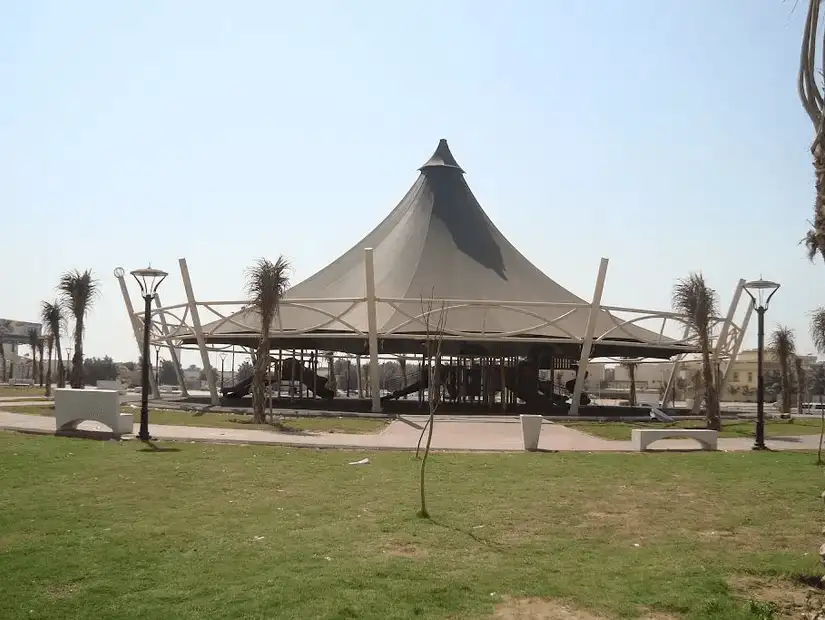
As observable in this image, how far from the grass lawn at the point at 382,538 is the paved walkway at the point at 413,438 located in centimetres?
361

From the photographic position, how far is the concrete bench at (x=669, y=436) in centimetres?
1683

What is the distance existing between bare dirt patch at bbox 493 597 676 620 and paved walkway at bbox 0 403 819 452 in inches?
396

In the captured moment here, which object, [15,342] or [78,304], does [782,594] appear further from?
[15,342]

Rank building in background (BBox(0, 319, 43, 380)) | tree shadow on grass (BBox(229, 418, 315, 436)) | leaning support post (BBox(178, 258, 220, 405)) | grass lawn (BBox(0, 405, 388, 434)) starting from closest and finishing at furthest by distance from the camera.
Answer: tree shadow on grass (BBox(229, 418, 315, 436)) < grass lawn (BBox(0, 405, 388, 434)) < leaning support post (BBox(178, 258, 220, 405)) < building in background (BBox(0, 319, 43, 380))

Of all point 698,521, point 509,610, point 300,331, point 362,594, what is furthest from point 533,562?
point 300,331

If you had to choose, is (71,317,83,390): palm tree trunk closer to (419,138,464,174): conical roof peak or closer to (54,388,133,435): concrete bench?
(54,388,133,435): concrete bench

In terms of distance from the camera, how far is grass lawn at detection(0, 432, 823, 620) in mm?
6195

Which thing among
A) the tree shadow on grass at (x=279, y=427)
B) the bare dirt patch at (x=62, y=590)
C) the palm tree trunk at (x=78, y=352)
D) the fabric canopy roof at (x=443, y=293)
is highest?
the fabric canopy roof at (x=443, y=293)

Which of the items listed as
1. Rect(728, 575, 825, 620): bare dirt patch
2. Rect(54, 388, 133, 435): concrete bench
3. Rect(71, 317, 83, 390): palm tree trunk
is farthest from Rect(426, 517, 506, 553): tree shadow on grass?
Rect(71, 317, 83, 390): palm tree trunk

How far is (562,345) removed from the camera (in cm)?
3316

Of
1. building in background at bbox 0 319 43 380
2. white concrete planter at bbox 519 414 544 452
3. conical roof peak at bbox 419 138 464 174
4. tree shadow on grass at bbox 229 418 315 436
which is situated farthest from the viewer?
building in background at bbox 0 319 43 380

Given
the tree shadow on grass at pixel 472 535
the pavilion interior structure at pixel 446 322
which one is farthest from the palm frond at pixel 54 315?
the tree shadow on grass at pixel 472 535

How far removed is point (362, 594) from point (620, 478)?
22.5 feet

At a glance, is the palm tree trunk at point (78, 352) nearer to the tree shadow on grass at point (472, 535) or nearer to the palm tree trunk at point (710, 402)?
the palm tree trunk at point (710, 402)
